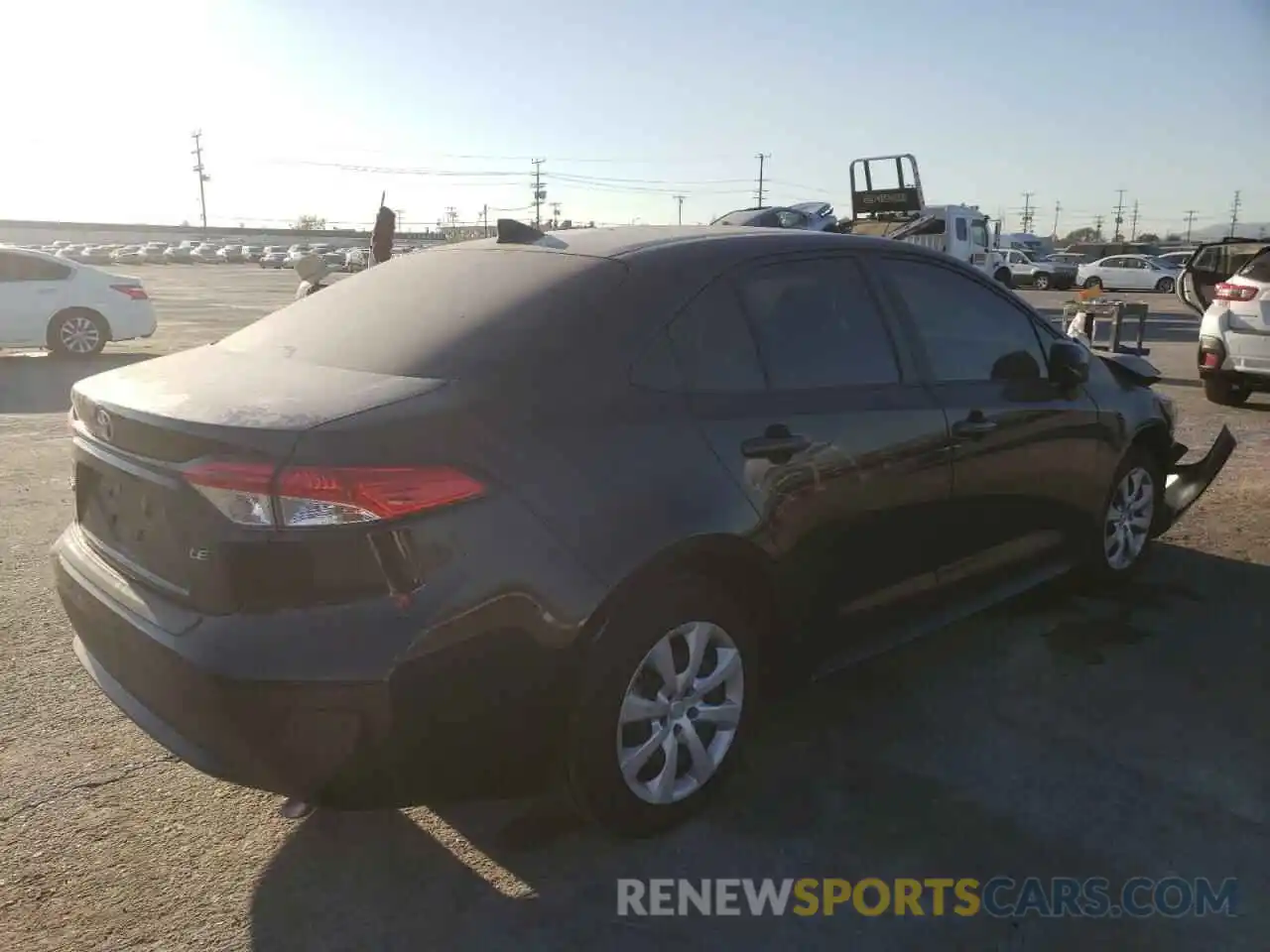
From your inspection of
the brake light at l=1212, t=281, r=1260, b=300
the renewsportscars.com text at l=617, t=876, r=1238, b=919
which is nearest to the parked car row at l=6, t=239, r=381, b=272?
the brake light at l=1212, t=281, r=1260, b=300

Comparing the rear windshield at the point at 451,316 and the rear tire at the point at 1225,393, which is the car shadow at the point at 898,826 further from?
the rear tire at the point at 1225,393

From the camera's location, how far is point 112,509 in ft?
8.79

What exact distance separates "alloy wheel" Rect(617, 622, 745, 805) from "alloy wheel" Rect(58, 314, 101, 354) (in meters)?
12.9

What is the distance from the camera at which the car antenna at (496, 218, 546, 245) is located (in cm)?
337

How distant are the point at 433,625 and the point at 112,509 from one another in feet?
3.48

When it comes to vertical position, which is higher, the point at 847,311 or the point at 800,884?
the point at 847,311

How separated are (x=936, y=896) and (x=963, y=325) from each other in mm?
2114

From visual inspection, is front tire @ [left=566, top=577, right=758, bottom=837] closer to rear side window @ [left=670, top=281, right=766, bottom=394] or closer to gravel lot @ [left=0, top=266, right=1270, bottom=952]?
gravel lot @ [left=0, top=266, right=1270, bottom=952]

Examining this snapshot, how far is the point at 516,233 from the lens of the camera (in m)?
3.42

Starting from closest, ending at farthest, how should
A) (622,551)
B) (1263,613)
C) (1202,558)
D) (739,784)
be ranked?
(622,551) → (739,784) → (1263,613) → (1202,558)

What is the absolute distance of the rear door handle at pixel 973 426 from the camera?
3554 mm

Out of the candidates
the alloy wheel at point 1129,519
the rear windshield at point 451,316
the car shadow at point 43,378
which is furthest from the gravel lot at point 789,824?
the car shadow at point 43,378

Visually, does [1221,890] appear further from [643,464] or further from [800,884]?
[643,464]

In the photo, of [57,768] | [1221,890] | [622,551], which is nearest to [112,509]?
[57,768]
